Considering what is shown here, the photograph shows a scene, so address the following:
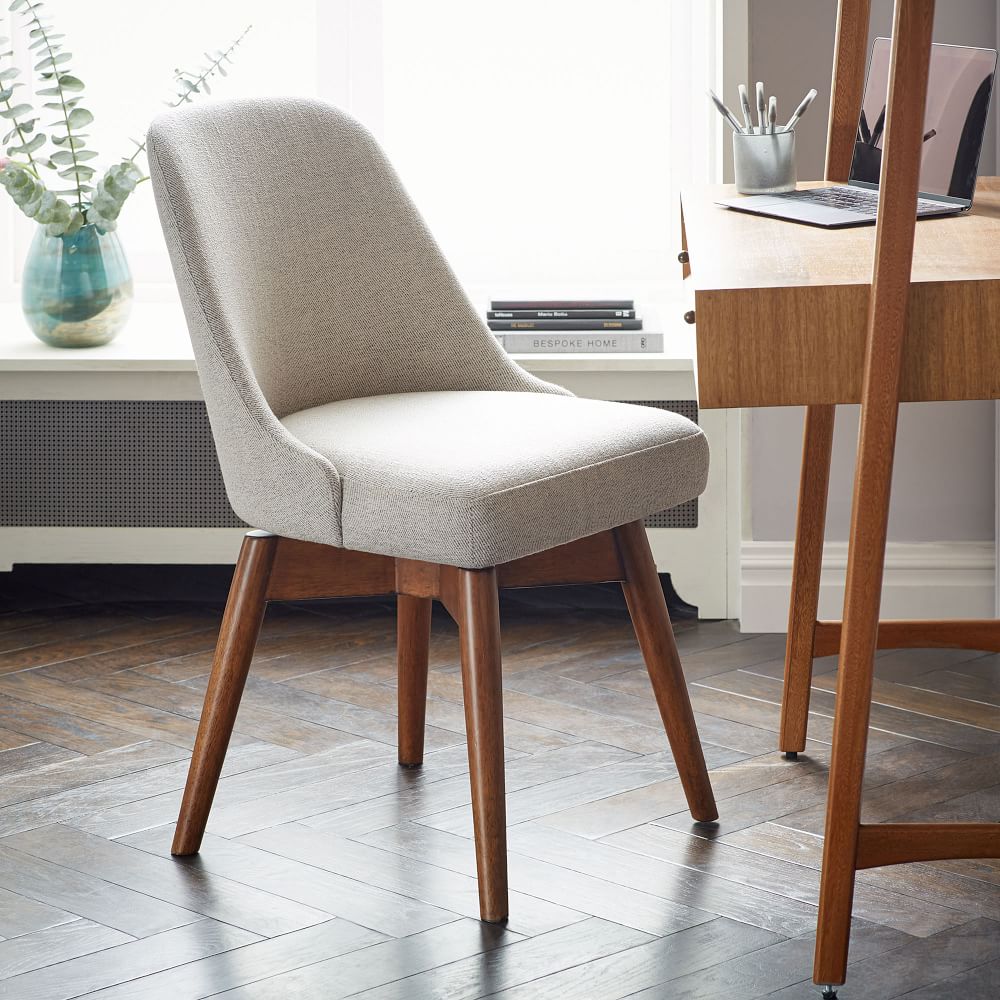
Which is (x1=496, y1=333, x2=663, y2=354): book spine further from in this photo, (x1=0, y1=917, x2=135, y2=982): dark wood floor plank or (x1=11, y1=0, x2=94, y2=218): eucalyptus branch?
(x1=0, y1=917, x2=135, y2=982): dark wood floor plank

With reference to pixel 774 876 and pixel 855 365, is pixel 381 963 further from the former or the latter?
pixel 855 365

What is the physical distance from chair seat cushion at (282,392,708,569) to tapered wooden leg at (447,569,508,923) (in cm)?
5

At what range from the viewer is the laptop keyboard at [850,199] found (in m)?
1.81

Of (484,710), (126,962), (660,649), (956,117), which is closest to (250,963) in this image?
(126,962)

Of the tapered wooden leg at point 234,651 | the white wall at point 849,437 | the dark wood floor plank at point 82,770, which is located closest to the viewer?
the tapered wooden leg at point 234,651

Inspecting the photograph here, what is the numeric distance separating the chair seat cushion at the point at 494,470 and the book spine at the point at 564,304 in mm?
895

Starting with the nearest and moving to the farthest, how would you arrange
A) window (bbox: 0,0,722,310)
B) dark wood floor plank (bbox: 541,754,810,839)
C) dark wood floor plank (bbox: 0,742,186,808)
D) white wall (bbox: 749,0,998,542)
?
dark wood floor plank (bbox: 541,754,810,839) < dark wood floor plank (bbox: 0,742,186,808) < white wall (bbox: 749,0,998,542) < window (bbox: 0,0,722,310)

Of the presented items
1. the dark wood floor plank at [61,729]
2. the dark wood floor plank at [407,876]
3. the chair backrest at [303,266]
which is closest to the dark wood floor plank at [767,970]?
the dark wood floor plank at [407,876]

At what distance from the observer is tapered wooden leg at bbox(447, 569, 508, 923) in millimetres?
1631

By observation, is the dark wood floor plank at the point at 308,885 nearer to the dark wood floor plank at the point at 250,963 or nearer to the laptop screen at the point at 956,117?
the dark wood floor plank at the point at 250,963

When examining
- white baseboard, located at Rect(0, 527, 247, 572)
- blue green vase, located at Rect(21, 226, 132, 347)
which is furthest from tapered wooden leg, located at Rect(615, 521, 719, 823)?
blue green vase, located at Rect(21, 226, 132, 347)

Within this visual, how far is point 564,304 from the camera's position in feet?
9.13

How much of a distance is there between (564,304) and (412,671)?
95 cm

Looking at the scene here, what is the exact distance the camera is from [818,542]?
7.00 feet
